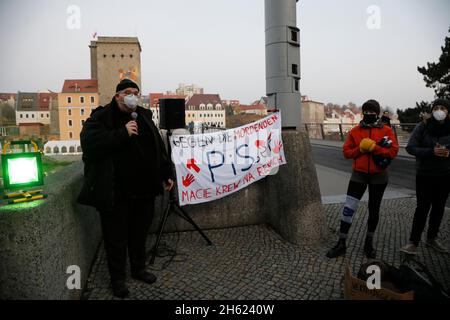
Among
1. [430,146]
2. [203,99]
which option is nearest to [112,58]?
[203,99]

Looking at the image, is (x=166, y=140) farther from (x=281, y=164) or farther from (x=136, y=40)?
(x=136, y=40)

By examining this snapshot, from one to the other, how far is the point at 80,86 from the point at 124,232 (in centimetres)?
9164

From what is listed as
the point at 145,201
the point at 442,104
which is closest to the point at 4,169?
the point at 145,201

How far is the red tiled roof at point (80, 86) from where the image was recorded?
8331 centimetres

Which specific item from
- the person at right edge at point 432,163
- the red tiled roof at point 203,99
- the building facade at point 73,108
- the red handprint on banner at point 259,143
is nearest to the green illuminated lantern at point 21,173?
the red handprint on banner at point 259,143

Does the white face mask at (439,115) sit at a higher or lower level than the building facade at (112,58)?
lower

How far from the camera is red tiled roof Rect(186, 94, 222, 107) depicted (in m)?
101

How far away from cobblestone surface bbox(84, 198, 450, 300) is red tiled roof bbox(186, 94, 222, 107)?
97.0 meters

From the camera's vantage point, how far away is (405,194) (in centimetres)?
713

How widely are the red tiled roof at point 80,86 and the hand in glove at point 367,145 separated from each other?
8804cm

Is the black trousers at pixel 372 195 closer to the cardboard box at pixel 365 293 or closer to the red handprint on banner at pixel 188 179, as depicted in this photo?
the cardboard box at pixel 365 293

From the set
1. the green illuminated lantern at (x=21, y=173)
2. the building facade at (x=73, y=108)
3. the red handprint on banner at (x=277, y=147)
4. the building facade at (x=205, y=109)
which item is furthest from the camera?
the building facade at (x=205, y=109)

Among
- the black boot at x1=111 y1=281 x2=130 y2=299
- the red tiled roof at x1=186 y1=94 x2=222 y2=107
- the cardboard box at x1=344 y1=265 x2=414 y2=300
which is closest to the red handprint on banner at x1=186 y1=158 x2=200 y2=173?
the black boot at x1=111 y1=281 x2=130 y2=299

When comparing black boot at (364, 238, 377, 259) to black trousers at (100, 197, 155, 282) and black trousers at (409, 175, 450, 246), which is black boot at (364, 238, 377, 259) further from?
black trousers at (100, 197, 155, 282)
